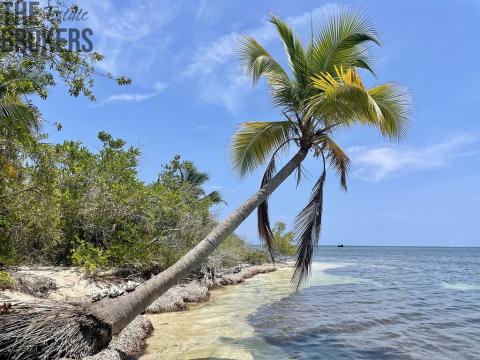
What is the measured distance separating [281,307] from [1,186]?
32.3 ft

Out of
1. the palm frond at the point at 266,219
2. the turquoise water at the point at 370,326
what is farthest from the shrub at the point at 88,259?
the palm frond at the point at 266,219

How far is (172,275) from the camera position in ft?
20.2

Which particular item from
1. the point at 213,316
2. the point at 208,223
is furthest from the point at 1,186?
the point at 208,223

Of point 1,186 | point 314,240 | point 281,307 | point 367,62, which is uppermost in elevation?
point 367,62

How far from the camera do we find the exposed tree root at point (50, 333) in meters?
5.04

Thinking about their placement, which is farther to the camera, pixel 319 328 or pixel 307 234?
pixel 319 328

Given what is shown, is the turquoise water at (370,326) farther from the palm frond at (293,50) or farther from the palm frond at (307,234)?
the palm frond at (293,50)

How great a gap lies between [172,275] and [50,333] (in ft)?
5.93

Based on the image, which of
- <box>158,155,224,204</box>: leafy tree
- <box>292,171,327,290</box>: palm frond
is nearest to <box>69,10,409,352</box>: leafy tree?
<box>292,171,327,290</box>: palm frond

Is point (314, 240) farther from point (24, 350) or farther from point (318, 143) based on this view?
point (24, 350)

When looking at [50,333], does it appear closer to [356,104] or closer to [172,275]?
[172,275]

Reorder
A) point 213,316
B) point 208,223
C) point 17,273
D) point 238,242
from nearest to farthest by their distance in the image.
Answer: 1. point 17,273
2. point 213,316
3. point 208,223
4. point 238,242

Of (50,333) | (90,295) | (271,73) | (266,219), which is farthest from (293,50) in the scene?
(90,295)

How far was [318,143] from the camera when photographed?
25.7ft
